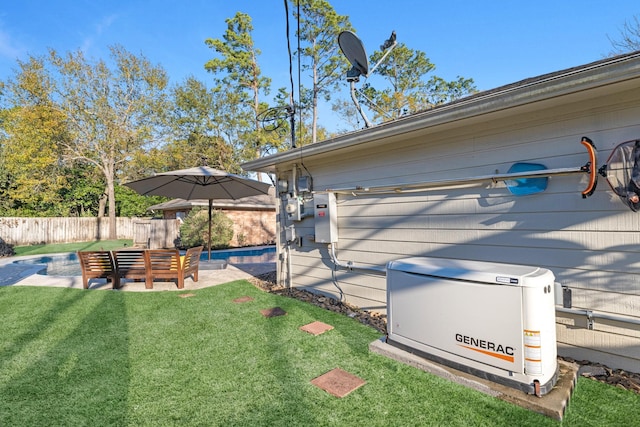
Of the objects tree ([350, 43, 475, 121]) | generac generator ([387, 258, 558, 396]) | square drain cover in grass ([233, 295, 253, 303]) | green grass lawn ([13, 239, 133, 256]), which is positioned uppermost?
tree ([350, 43, 475, 121])

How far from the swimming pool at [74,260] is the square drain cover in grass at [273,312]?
491 centimetres

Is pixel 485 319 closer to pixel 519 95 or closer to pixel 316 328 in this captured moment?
pixel 519 95

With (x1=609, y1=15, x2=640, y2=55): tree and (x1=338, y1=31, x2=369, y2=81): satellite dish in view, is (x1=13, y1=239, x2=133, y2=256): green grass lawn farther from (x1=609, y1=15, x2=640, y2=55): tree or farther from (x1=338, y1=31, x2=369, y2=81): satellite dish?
(x1=609, y1=15, x2=640, y2=55): tree

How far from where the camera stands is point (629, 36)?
11391mm

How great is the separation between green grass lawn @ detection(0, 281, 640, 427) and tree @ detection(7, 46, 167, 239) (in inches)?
679

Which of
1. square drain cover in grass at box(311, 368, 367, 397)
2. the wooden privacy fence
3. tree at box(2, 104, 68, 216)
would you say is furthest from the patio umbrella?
tree at box(2, 104, 68, 216)

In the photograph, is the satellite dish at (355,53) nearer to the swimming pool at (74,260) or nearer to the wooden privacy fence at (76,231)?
the swimming pool at (74,260)

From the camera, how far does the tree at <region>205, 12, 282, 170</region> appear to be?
1967cm

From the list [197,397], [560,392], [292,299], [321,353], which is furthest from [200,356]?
[560,392]

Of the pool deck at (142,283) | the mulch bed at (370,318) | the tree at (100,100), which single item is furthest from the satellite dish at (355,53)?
the tree at (100,100)

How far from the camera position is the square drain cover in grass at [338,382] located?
2.40 meters

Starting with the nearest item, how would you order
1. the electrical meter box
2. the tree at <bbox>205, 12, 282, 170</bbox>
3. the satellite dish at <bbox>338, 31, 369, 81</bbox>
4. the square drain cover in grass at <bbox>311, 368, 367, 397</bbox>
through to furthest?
1. the square drain cover in grass at <bbox>311, 368, 367, 397</bbox>
2. the electrical meter box
3. the satellite dish at <bbox>338, 31, 369, 81</bbox>
4. the tree at <bbox>205, 12, 282, 170</bbox>

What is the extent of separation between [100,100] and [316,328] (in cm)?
2097

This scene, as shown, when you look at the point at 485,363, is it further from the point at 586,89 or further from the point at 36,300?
the point at 36,300
